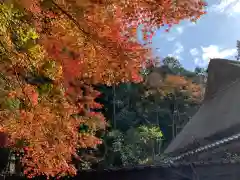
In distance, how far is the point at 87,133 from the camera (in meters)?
22.3

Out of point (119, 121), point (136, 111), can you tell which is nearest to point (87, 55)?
point (119, 121)

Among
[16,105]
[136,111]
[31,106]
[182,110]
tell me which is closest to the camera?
[31,106]

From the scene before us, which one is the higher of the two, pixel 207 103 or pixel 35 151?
pixel 207 103

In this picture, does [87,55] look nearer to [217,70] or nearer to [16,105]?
[16,105]

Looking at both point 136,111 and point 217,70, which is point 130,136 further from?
point 217,70

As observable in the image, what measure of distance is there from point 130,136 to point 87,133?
651 centimetres

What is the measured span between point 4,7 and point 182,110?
33512 millimetres

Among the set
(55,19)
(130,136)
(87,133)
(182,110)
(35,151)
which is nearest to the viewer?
(55,19)

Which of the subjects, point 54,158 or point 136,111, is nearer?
point 54,158

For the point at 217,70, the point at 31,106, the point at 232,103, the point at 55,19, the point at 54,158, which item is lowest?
the point at 54,158

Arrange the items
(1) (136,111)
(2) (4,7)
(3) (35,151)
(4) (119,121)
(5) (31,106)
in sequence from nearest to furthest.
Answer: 1. (2) (4,7)
2. (5) (31,106)
3. (3) (35,151)
4. (4) (119,121)
5. (1) (136,111)

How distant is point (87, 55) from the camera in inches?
287

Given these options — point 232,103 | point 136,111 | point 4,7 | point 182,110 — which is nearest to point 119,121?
point 136,111

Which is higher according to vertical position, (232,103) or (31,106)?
(232,103)
